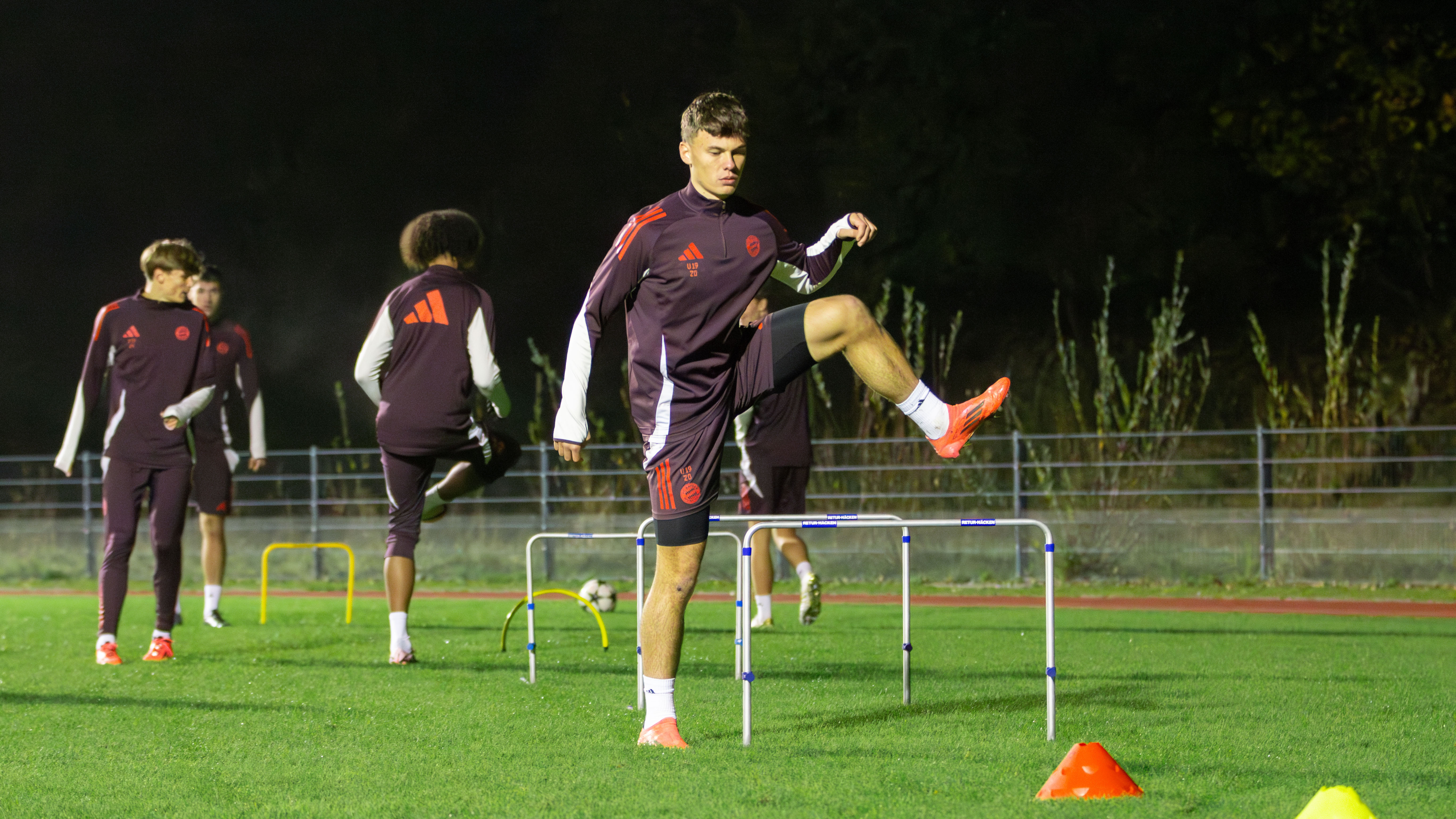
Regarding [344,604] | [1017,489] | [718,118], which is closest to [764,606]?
[344,604]

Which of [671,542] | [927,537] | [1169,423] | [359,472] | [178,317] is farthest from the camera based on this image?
[359,472]

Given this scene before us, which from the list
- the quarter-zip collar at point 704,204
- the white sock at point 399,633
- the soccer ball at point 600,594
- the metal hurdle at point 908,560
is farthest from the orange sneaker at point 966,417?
the soccer ball at point 600,594

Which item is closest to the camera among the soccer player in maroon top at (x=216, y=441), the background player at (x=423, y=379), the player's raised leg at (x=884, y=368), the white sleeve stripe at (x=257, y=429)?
the player's raised leg at (x=884, y=368)

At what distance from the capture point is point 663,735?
160 inches

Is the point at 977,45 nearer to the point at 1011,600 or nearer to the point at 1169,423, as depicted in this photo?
the point at 1169,423

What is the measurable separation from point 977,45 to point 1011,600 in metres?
9.10

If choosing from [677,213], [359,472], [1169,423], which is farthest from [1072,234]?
[677,213]

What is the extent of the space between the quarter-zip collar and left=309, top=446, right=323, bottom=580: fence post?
1037 centimetres

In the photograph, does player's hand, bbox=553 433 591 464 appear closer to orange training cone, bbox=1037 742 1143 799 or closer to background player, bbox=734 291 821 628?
orange training cone, bbox=1037 742 1143 799

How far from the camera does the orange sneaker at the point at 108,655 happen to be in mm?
6582

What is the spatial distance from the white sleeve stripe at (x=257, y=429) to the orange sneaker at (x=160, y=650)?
1.65 meters

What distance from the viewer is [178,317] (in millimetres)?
6867

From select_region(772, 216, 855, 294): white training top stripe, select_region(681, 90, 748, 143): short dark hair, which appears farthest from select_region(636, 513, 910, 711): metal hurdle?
select_region(681, 90, 748, 143): short dark hair

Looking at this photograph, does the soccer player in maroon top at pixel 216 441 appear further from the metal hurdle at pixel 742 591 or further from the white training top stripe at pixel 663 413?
the white training top stripe at pixel 663 413
